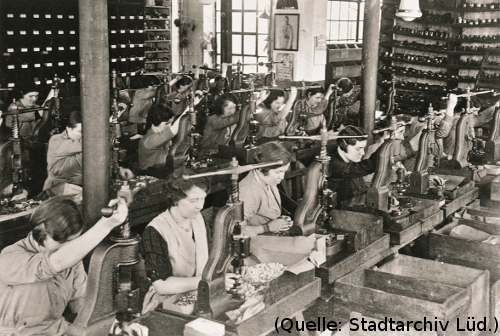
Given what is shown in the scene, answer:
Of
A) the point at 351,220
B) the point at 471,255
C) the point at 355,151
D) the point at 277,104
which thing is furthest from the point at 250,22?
the point at 471,255

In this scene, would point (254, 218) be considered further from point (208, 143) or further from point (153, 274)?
point (208, 143)

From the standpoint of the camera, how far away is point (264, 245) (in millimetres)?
3639

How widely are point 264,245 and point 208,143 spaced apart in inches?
145

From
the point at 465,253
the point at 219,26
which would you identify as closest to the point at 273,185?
the point at 465,253

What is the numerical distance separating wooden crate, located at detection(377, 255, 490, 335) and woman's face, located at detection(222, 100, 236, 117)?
11.5ft

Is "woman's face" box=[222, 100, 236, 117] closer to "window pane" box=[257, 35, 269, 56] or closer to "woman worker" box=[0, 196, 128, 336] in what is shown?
"woman worker" box=[0, 196, 128, 336]

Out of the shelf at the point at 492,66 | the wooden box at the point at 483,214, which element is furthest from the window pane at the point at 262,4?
the wooden box at the point at 483,214

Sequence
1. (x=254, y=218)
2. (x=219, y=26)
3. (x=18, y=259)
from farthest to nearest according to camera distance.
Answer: (x=219, y=26), (x=254, y=218), (x=18, y=259)

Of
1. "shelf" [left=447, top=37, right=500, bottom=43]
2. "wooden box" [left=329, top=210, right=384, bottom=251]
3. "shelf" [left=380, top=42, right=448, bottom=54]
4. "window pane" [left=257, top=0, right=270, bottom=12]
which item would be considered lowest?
"wooden box" [left=329, top=210, right=384, bottom=251]

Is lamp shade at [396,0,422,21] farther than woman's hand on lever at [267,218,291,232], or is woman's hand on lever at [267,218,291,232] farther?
lamp shade at [396,0,422,21]

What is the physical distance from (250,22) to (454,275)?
1004 cm

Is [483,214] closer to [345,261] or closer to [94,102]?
[345,261]

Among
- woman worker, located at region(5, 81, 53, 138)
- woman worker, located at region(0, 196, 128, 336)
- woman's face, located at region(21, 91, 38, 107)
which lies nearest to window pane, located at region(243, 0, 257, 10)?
woman worker, located at region(5, 81, 53, 138)

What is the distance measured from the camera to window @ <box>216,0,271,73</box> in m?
13.0
